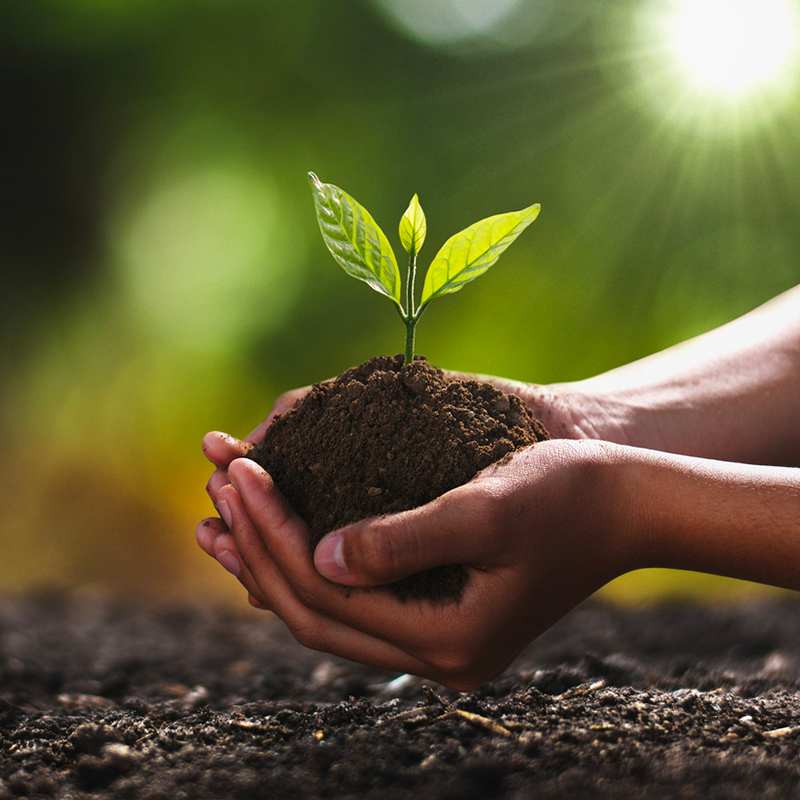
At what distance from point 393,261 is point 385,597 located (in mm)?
618

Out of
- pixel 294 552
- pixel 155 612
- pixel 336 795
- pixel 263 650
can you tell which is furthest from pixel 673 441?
pixel 155 612

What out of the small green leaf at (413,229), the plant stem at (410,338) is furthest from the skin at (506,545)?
the small green leaf at (413,229)

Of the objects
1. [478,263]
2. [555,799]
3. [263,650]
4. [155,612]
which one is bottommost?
[555,799]

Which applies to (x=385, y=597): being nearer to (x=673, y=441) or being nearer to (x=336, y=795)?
(x=336, y=795)

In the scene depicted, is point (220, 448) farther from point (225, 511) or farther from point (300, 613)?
point (300, 613)

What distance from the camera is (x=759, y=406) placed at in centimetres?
158

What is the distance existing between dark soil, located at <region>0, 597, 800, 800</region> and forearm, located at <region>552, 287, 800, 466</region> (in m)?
0.53

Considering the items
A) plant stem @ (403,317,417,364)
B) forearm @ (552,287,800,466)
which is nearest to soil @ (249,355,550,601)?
plant stem @ (403,317,417,364)

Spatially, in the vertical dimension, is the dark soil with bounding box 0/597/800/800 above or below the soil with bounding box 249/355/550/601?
below

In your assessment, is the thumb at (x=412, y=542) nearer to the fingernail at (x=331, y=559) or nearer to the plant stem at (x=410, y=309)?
the fingernail at (x=331, y=559)

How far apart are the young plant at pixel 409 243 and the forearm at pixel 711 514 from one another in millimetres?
451

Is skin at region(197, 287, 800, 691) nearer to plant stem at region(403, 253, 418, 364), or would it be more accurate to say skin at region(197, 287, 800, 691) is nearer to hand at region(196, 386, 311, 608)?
hand at region(196, 386, 311, 608)

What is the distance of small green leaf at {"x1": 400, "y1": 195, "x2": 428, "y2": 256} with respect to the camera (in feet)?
4.18

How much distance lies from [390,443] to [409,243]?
0.40 m
